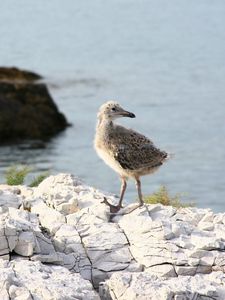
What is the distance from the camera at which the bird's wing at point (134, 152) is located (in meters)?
16.3

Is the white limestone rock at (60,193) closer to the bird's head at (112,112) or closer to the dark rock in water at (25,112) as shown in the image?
the bird's head at (112,112)

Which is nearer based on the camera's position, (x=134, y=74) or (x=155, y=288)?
(x=155, y=288)

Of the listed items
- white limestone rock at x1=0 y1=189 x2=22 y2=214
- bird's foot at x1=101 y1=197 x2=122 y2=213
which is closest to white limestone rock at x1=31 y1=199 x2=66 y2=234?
white limestone rock at x1=0 y1=189 x2=22 y2=214

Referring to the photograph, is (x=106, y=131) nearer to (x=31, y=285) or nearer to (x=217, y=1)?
(x=31, y=285)

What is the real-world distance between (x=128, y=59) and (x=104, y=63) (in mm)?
2420

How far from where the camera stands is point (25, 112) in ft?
157

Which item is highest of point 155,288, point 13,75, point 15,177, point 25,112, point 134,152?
point 134,152

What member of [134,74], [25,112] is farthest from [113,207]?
[134,74]

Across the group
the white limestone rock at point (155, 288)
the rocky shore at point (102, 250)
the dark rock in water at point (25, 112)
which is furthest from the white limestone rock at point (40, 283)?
the dark rock in water at point (25, 112)

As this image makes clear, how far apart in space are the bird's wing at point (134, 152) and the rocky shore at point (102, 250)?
24.2 inches

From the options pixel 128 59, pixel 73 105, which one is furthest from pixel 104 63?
pixel 73 105

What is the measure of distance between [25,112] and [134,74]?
23.9 meters

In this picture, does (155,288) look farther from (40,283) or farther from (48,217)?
(48,217)

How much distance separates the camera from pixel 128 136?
16531 mm
